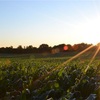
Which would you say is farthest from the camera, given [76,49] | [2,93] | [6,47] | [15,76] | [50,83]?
[6,47]

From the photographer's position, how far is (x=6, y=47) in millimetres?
77625

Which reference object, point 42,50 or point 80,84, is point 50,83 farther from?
point 42,50

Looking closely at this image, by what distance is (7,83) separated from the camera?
32.0 ft

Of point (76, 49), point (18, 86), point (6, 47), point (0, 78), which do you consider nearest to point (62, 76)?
point (18, 86)

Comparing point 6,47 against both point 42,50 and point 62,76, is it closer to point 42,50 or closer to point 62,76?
point 42,50

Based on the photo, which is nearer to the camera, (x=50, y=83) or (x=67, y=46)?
(x=50, y=83)

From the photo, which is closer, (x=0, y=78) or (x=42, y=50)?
(x=0, y=78)

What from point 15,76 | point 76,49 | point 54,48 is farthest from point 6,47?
point 15,76

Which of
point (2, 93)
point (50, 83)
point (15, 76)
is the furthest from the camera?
point (15, 76)

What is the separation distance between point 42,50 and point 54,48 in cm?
324

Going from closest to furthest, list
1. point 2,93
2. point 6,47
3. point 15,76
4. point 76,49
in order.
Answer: point 2,93, point 15,76, point 76,49, point 6,47

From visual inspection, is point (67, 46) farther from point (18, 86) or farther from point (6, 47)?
point (18, 86)

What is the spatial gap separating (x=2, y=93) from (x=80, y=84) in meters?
2.79

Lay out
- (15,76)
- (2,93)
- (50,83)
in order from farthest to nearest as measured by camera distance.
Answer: (15,76) < (2,93) < (50,83)
